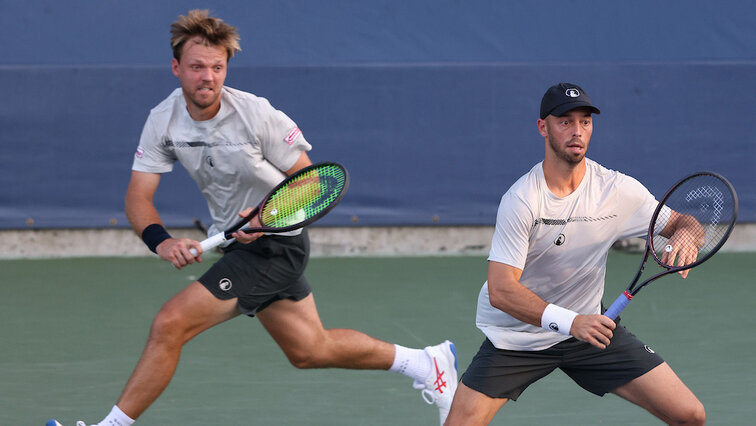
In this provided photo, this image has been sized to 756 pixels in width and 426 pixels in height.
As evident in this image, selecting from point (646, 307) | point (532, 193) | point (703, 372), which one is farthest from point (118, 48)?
point (532, 193)

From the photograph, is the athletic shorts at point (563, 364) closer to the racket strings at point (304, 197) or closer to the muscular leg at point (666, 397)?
the muscular leg at point (666, 397)

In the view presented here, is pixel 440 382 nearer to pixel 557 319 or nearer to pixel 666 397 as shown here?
pixel 666 397

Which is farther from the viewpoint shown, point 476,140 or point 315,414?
point 476,140

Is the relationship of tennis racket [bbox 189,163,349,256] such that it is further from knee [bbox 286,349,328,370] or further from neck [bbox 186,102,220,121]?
knee [bbox 286,349,328,370]

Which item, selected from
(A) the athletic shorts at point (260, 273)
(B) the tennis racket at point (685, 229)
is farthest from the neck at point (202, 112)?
(B) the tennis racket at point (685, 229)

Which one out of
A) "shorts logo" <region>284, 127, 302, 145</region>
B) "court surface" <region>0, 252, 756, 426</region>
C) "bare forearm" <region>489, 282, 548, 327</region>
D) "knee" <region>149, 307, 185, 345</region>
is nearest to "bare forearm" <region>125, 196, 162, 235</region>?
"knee" <region>149, 307, 185, 345</region>

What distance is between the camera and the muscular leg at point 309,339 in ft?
16.3

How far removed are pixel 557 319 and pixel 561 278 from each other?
39 centimetres

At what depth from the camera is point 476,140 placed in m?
10.0

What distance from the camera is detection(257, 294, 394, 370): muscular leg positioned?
496 cm

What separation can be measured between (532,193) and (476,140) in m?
5.99

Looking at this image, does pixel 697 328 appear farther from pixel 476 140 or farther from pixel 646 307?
pixel 476 140

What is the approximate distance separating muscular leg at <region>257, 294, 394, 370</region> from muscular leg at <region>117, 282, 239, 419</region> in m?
0.41

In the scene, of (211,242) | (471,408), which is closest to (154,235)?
A: (211,242)
